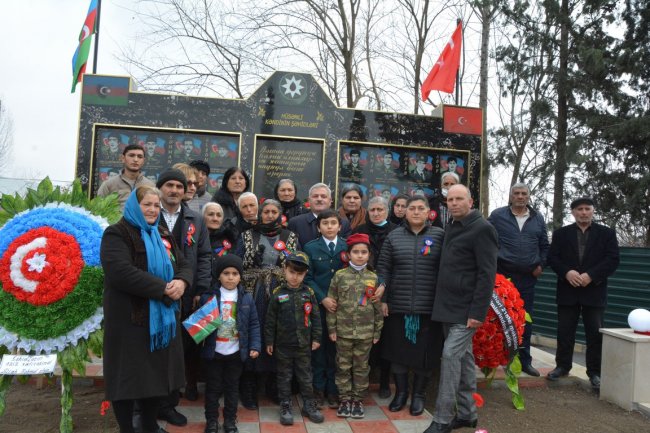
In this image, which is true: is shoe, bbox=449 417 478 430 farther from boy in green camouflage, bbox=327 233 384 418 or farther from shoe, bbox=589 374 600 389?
shoe, bbox=589 374 600 389

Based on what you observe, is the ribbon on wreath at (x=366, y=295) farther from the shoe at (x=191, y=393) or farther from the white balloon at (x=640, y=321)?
the white balloon at (x=640, y=321)

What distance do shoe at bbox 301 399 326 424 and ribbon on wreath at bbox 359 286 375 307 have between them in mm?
875

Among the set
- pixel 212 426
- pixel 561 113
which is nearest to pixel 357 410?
pixel 212 426

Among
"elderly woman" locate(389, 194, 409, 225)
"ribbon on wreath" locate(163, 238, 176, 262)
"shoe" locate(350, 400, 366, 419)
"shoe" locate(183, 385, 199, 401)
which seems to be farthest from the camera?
"elderly woman" locate(389, 194, 409, 225)

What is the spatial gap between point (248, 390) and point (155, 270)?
5.13ft

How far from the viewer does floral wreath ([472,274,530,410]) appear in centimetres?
418

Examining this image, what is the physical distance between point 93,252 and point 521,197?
399 cm

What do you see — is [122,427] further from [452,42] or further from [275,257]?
[452,42]

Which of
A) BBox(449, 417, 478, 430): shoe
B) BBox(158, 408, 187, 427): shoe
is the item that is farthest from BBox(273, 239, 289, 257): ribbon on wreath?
BBox(449, 417, 478, 430): shoe

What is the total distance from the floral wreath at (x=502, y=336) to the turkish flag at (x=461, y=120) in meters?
3.65

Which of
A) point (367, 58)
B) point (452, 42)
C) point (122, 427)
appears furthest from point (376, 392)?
point (367, 58)

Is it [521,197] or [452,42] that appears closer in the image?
[521,197]

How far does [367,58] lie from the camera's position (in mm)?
17375

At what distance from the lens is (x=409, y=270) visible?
4102 millimetres
